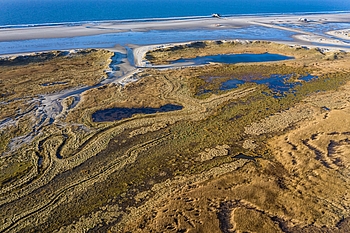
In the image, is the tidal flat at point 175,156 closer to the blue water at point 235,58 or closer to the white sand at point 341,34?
the blue water at point 235,58

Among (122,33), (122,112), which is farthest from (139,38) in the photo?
(122,112)

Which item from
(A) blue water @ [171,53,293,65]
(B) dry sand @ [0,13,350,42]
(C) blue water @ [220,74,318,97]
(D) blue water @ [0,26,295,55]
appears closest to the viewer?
(C) blue water @ [220,74,318,97]

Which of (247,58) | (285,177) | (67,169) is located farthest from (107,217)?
(247,58)

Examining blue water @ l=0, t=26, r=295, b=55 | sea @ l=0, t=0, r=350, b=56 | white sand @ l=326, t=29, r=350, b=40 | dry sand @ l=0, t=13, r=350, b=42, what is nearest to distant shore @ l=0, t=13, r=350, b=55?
dry sand @ l=0, t=13, r=350, b=42

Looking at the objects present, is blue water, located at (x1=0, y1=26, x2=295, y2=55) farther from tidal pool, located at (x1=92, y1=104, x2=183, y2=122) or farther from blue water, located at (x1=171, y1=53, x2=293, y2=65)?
tidal pool, located at (x1=92, y1=104, x2=183, y2=122)

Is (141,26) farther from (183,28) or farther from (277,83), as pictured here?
(277,83)

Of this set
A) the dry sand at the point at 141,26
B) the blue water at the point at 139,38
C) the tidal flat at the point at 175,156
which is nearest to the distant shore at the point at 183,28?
the dry sand at the point at 141,26
